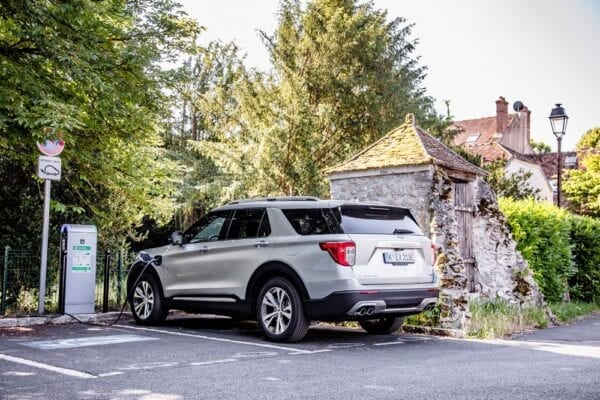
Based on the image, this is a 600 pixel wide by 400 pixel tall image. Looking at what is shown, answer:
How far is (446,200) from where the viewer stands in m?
12.7

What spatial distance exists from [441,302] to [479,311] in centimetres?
124

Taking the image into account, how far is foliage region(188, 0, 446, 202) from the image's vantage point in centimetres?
2041

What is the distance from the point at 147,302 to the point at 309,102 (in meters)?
12.2

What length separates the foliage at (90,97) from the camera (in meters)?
10.8

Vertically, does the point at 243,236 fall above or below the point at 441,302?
above

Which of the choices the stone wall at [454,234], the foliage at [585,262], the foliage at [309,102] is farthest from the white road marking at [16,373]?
the foliage at [585,262]

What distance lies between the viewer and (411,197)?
12914mm

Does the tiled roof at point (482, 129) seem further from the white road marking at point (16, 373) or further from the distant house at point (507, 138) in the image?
the white road marking at point (16, 373)

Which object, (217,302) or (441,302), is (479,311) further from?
(217,302)

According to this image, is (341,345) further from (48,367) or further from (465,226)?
(465,226)

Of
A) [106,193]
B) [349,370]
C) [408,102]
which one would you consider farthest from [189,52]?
[408,102]

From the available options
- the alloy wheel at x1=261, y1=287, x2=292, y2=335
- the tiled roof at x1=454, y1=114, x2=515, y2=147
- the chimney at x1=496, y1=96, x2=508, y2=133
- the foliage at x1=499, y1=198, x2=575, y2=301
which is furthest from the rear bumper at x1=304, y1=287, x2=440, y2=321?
the chimney at x1=496, y1=96, x2=508, y2=133

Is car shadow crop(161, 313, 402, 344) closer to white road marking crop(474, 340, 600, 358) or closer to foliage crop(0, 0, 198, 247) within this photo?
white road marking crop(474, 340, 600, 358)

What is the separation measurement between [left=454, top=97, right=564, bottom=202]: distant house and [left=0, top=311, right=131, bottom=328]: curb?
3857 cm
